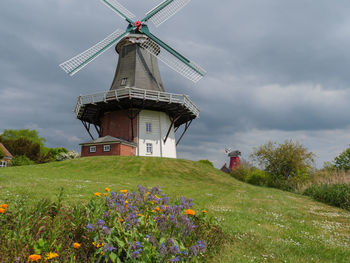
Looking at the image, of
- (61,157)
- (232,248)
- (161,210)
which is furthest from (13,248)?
(61,157)

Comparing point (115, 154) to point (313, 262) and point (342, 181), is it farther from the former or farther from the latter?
point (313, 262)

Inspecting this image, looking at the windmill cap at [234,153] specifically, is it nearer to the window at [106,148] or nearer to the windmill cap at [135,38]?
the windmill cap at [135,38]

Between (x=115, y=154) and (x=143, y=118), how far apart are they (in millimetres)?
5268

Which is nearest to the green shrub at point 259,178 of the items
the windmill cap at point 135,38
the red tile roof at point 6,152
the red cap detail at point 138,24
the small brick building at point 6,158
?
the windmill cap at point 135,38

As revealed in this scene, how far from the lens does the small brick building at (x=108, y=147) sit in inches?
1075

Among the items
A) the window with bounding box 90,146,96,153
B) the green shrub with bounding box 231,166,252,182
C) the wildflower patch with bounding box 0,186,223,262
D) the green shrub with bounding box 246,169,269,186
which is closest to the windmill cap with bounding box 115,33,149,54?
the window with bounding box 90,146,96,153

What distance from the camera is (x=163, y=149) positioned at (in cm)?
3006

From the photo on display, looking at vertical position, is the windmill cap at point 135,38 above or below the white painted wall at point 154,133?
above

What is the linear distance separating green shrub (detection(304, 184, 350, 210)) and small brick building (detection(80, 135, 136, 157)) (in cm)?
1832

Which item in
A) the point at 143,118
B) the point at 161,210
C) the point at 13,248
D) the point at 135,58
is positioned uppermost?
the point at 135,58

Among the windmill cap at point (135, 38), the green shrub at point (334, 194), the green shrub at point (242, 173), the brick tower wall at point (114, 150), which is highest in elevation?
the windmill cap at point (135, 38)

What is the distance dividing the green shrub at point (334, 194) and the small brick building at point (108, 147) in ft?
60.1

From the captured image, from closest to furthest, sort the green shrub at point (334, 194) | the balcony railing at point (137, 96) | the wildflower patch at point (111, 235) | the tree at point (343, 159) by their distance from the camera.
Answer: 1. the wildflower patch at point (111, 235)
2. the green shrub at point (334, 194)
3. the balcony railing at point (137, 96)
4. the tree at point (343, 159)

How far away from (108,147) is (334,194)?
21478 mm
